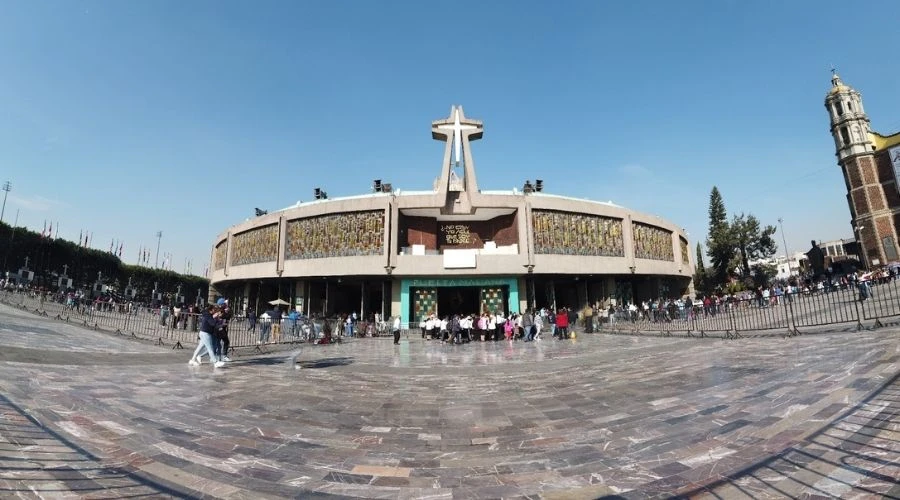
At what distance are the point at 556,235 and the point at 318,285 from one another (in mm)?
22362

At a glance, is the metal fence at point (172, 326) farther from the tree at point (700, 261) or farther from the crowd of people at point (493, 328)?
the tree at point (700, 261)

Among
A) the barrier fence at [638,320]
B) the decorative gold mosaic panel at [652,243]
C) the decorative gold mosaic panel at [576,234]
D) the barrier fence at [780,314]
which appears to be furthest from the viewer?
the decorative gold mosaic panel at [652,243]

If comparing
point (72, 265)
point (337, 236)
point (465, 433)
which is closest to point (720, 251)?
point (337, 236)

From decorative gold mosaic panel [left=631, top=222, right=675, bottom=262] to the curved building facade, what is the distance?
0.17m

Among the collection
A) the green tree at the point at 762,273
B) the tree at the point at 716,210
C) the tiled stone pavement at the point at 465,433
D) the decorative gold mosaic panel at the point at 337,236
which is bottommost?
the tiled stone pavement at the point at 465,433

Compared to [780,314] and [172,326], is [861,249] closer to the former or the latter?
[780,314]

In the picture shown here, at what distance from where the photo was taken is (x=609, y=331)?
2388cm

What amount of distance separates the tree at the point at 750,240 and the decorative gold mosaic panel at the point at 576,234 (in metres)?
30.9

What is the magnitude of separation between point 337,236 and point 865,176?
6703 centimetres

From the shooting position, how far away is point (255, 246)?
36062mm

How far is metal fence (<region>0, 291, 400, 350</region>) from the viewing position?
1720 cm

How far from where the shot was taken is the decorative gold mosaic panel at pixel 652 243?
119 feet

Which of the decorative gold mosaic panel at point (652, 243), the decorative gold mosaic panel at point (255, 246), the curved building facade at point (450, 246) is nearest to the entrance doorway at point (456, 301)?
the curved building facade at point (450, 246)

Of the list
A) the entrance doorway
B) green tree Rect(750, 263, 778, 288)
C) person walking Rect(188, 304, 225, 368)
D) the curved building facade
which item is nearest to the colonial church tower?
green tree Rect(750, 263, 778, 288)
